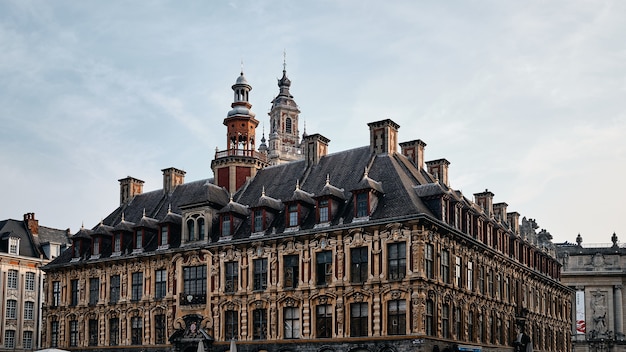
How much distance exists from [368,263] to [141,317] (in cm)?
1869

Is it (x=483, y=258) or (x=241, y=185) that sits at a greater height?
(x=241, y=185)

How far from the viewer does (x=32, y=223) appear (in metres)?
85.1

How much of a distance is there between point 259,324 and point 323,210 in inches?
331

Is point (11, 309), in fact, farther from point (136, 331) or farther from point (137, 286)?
point (136, 331)

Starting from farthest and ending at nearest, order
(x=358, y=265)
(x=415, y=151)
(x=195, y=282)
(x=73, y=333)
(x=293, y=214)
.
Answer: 1. (x=73, y=333)
2. (x=415, y=151)
3. (x=195, y=282)
4. (x=293, y=214)
5. (x=358, y=265)

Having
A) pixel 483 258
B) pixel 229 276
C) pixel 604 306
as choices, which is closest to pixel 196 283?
pixel 229 276

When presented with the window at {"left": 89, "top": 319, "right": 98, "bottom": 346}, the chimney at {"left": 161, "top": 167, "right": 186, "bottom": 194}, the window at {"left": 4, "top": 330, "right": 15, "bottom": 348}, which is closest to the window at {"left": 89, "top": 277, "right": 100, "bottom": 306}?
the window at {"left": 89, "top": 319, "right": 98, "bottom": 346}

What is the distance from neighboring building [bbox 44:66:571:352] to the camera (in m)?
48.3

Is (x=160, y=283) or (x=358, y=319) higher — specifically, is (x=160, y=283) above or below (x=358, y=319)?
above

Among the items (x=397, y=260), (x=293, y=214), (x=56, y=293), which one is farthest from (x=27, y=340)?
(x=397, y=260)

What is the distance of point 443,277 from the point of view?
1965 inches

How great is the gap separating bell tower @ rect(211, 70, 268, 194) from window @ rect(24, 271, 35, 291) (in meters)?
28.7

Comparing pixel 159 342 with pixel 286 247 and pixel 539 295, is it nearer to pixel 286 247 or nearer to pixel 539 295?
pixel 286 247

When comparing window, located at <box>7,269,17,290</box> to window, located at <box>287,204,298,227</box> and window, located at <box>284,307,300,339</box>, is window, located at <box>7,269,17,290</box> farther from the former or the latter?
window, located at <box>287,204,298,227</box>
